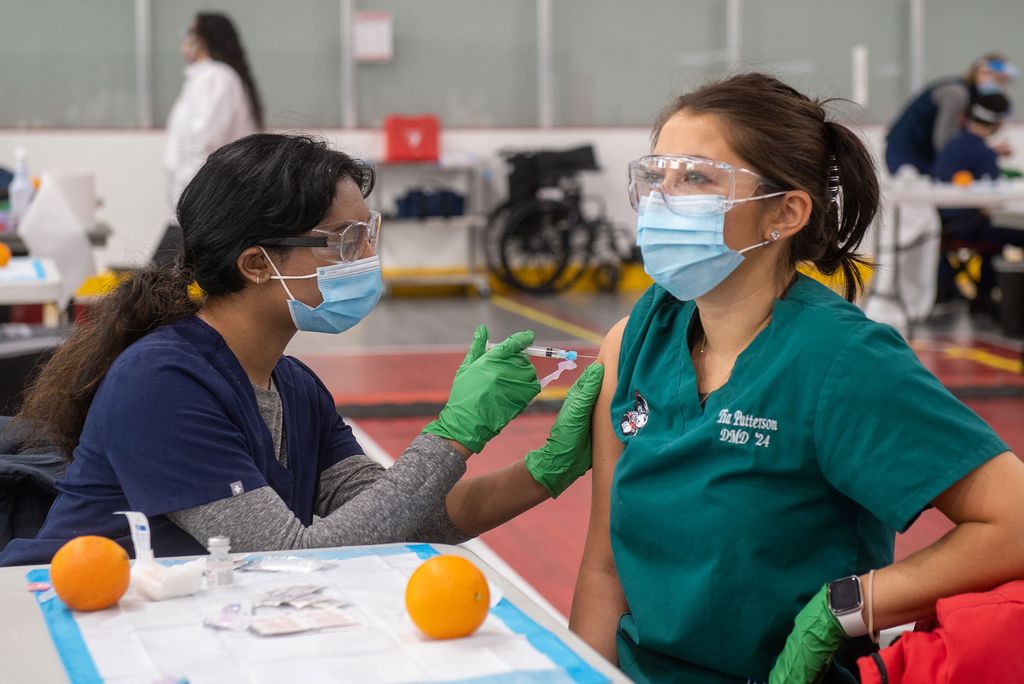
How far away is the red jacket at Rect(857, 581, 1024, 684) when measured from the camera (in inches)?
49.1

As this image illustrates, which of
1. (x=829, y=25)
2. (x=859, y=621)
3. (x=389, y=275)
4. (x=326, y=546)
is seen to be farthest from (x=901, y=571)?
(x=829, y=25)

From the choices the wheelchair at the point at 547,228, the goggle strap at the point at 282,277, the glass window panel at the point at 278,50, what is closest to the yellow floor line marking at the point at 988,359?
the wheelchair at the point at 547,228

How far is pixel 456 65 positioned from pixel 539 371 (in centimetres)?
474

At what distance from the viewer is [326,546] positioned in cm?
154

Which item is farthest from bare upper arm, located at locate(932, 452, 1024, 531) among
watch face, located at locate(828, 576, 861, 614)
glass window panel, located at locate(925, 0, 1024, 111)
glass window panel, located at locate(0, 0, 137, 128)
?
glass window panel, located at locate(925, 0, 1024, 111)

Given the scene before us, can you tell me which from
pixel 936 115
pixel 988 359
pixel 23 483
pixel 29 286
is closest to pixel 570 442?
pixel 23 483

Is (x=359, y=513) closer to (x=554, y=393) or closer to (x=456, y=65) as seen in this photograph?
(x=554, y=393)

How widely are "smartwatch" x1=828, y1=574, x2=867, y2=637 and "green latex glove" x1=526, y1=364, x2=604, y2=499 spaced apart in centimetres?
46

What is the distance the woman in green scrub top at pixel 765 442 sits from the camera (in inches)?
53.2

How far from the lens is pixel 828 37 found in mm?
10016

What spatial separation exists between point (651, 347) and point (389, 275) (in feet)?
25.4

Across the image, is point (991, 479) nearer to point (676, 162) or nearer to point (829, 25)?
point (676, 162)

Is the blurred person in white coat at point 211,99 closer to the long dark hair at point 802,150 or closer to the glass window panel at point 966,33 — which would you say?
the long dark hair at point 802,150

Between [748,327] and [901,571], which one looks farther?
[748,327]
